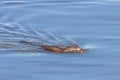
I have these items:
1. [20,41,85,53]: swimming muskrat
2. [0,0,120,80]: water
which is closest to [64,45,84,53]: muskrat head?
[20,41,85,53]: swimming muskrat

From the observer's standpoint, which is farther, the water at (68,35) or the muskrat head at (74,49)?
the muskrat head at (74,49)

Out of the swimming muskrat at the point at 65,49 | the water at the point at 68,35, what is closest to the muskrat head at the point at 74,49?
the swimming muskrat at the point at 65,49

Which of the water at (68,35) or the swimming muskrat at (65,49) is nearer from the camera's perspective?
the water at (68,35)

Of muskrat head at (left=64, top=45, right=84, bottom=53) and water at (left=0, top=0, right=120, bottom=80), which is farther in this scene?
muskrat head at (left=64, top=45, right=84, bottom=53)

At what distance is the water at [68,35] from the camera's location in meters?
12.6

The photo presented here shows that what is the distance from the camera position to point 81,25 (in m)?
15.9

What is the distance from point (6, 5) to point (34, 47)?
5084 mm

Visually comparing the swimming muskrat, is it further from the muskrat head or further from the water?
the water

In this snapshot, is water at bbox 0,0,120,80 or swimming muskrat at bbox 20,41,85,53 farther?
swimming muskrat at bbox 20,41,85,53

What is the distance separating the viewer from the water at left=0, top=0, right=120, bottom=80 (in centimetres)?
1259

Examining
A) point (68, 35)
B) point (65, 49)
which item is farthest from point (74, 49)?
point (68, 35)

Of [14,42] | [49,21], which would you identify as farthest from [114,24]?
[14,42]

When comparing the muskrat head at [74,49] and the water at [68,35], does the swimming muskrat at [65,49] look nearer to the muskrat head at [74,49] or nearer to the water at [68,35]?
the muskrat head at [74,49]

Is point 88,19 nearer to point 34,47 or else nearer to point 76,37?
point 76,37
